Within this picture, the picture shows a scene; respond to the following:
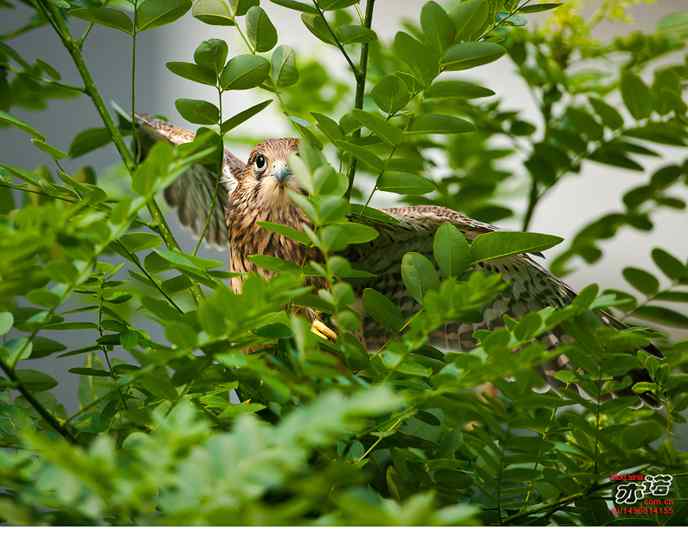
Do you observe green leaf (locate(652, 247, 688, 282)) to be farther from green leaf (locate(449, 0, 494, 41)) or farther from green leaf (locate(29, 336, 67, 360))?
green leaf (locate(29, 336, 67, 360))

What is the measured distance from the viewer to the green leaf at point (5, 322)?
0.51 meters

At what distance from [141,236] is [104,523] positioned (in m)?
0.20

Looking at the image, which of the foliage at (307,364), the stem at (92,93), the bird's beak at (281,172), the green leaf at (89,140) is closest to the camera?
the foliage at (307,364)

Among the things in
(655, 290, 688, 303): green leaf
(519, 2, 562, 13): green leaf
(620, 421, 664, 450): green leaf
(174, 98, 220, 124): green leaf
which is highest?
(519, 2, 562, 13): green leaf

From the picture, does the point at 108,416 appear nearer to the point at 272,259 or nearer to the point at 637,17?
the point at 272,259

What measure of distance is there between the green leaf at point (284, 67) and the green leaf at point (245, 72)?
0.04 meters

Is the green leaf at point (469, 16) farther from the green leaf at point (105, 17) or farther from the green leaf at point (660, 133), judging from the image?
the green leaf at point (660, 133)

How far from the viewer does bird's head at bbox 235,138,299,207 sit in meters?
1.05

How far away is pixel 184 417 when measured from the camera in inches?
12.9

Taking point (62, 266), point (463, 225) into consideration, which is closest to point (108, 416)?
point (62, 266)

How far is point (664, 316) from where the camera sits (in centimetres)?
89

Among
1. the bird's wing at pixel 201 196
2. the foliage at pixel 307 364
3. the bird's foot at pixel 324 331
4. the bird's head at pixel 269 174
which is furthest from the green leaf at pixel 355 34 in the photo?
the bird's wing at pixel 201 196

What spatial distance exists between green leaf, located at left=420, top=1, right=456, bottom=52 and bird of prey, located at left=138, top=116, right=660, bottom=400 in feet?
0.89

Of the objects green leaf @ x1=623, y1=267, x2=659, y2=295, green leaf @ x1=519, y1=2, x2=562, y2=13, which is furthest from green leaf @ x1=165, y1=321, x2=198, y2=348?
green leaf @ x1=623, y1=267, x2=659, y2=295
